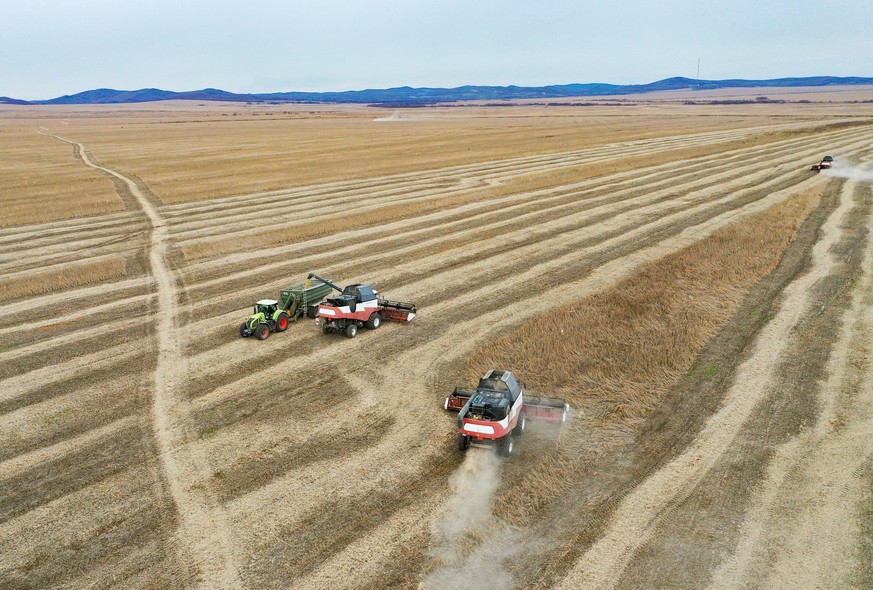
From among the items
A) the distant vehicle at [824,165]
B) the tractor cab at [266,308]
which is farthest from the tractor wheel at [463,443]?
the distant vehicle at [824,165]

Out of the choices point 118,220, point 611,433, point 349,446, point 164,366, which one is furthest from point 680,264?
point 118,220

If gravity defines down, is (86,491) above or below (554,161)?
below

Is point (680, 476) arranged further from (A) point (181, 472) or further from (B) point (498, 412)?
(A) point (181, 472)

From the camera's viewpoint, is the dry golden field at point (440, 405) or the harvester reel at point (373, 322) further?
the harvester reel at point (373, 322)

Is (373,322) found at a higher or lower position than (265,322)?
lower

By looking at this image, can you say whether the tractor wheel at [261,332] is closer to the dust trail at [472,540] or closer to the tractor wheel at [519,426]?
the dust trail at [472,540]

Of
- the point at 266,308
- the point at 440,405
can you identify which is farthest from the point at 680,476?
the point at 266,308

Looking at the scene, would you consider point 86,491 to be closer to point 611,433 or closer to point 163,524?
point 163,524
